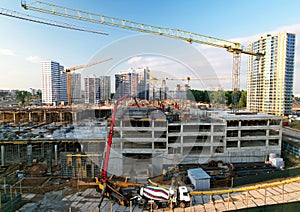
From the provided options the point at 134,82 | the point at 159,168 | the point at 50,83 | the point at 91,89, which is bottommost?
the point at 159,168

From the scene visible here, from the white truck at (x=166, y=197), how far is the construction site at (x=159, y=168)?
1.6 inches

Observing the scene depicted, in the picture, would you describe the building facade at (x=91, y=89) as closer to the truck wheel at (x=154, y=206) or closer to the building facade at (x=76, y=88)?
the building facade at (x=76, y=88)

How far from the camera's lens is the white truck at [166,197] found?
798 centimetres

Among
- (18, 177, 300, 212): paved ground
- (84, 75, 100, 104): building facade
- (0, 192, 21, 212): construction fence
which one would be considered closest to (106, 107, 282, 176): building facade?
(18, 177, 300, 212): paved ground

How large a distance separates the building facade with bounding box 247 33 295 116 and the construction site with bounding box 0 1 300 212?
60.6ft

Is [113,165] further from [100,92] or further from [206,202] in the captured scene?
[100,92]

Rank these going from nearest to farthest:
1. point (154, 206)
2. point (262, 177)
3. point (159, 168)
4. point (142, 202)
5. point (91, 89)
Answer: point (154, 206) → point (142, 202) → point (262, 177) → point (159, 168) → point (91, 89)

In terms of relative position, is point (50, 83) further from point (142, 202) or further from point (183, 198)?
point (183, 198)

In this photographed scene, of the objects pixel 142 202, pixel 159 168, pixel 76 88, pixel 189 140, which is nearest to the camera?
pixel 142 202

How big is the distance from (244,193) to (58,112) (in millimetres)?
34851

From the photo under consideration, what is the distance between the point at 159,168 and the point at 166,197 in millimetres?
6157

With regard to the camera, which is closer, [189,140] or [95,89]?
[189,140]

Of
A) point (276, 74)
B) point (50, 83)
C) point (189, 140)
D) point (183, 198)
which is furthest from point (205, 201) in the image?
point (50, 83)

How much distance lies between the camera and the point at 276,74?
3266cm
